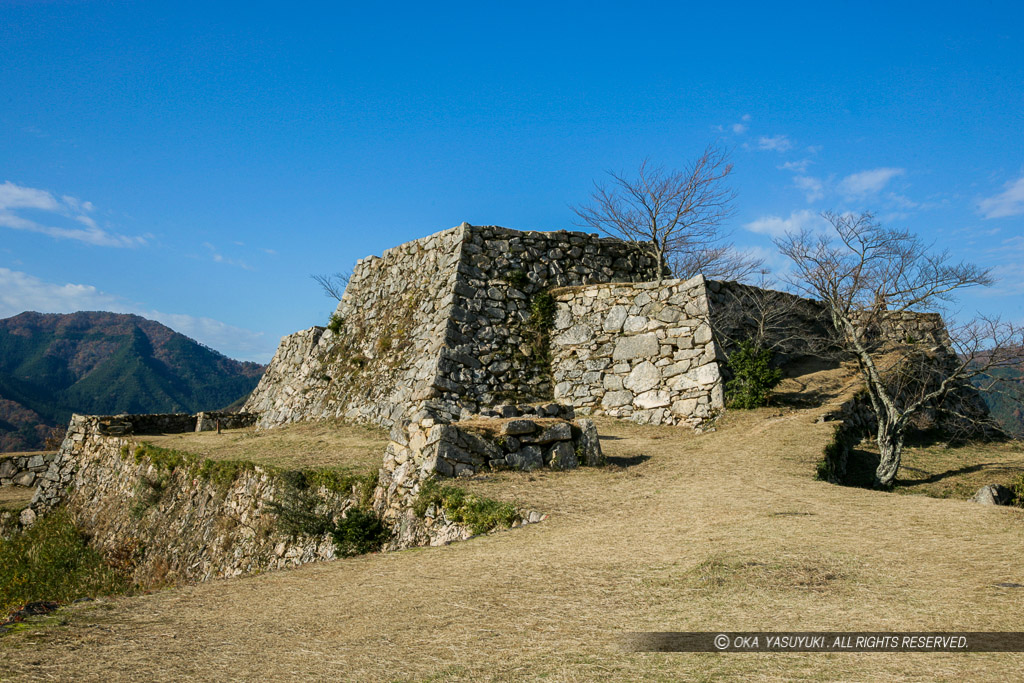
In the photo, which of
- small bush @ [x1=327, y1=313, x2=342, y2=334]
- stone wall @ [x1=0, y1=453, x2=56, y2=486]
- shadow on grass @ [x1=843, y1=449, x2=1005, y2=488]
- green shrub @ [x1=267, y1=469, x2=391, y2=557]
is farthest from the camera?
small bush @ [x1=327, y1=313, x2=342, y2=334]

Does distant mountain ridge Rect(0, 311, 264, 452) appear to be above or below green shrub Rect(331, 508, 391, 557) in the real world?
above

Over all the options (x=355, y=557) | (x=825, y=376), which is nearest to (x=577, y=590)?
(x=355, y=557)

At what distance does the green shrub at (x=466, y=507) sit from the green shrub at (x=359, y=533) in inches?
25.9

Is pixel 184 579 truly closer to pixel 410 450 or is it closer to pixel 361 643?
pixel 410 450

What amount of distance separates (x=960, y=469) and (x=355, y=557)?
11.9m

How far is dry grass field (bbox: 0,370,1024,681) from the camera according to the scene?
3988 mm

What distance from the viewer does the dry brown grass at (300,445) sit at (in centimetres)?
1236

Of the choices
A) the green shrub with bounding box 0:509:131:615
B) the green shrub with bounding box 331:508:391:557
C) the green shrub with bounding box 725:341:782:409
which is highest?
the green shrub with bounding box 725:341:782:409

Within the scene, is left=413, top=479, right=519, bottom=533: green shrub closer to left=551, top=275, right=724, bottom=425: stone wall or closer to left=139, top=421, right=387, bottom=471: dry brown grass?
left=139, top=421, right=387, bottom=471: dry brown grass

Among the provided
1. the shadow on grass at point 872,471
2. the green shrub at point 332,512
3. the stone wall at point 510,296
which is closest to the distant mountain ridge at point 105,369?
the stone wall at point 510,296

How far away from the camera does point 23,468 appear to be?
19.4 metres

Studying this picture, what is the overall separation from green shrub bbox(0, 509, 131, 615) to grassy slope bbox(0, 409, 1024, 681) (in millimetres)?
7257

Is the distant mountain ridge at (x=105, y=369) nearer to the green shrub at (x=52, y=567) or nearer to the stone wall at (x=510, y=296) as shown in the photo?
the green shrub at (x=52, y=567)

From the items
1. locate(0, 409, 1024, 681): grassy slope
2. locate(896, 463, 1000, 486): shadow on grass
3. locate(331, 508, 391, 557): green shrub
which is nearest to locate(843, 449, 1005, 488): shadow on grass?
locate(896, 463, 1000, 486): shadow on grass
